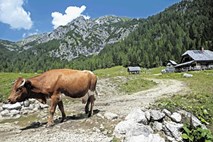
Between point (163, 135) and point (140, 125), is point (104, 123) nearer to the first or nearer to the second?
point (140, 125)

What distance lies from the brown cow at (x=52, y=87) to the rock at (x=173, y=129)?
5074 mm

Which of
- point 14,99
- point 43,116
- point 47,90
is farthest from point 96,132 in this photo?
point 43,116

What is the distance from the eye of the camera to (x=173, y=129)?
15.5 meters

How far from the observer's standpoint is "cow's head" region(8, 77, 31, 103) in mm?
14977

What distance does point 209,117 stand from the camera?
61.7 feet

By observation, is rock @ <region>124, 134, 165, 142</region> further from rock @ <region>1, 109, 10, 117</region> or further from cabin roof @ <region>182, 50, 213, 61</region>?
cabin roof @ <region>182, 50, 213, 61</region>

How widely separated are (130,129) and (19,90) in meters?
6.28

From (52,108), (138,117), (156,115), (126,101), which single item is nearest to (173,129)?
(156,115)

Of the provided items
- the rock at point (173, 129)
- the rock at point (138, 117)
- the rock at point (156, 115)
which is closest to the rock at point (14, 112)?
the rock at point (138, 117)

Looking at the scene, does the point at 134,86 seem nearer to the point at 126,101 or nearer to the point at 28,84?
the point at 126,101

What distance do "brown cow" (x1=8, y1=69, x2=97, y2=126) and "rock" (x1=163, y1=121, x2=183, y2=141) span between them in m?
5.07

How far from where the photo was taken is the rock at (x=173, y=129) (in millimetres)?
15203

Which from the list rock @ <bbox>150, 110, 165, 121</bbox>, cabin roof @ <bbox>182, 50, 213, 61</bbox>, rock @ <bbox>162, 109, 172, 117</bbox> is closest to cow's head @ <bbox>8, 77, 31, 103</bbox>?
rock @ <bbox>150, 110, 165, 121</bbox>

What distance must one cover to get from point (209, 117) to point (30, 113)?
13.2 m
